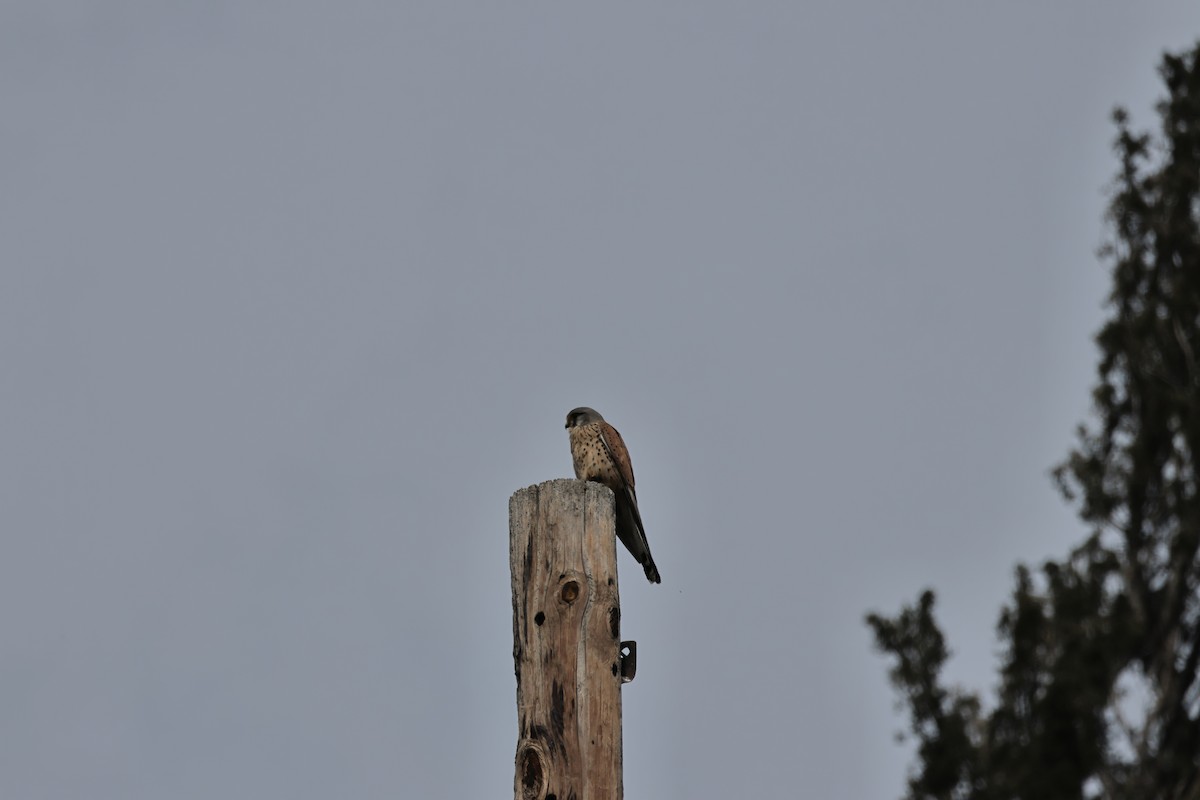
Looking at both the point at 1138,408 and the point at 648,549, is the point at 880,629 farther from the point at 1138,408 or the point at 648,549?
the point at 1138,408

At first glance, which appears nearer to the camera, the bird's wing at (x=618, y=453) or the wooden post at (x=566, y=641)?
the wooden post at (x=566, y=641)

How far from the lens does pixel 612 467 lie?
7609 mm

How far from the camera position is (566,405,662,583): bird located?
6.93m

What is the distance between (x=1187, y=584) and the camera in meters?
7.00

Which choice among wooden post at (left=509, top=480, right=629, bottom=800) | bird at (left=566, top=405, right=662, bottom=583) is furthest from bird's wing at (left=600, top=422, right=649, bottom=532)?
wooden post at (left=509, top=480, right=629, bottom=800)

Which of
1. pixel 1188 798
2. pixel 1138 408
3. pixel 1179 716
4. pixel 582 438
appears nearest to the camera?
pixel 1188 798

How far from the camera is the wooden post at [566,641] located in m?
5.33

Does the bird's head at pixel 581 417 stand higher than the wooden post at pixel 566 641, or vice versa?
the bird's head at pixel 581 417

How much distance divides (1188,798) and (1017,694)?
2.93 feet

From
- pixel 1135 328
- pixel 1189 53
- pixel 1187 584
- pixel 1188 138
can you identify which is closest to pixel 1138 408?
pixel 1135 328

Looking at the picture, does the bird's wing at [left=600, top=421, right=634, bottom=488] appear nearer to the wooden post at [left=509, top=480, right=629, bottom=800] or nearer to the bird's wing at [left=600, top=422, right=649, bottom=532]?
the bird's wing at [left=600, top=422, right=649, bottom=532]

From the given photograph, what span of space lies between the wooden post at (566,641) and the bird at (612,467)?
1122mm

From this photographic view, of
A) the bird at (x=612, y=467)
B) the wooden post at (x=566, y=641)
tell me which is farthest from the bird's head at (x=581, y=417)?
the wooden post at (x=566, y=641)

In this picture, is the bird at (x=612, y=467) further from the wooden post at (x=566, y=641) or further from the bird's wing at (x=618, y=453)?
the wooden post at (x=566, y=641)
